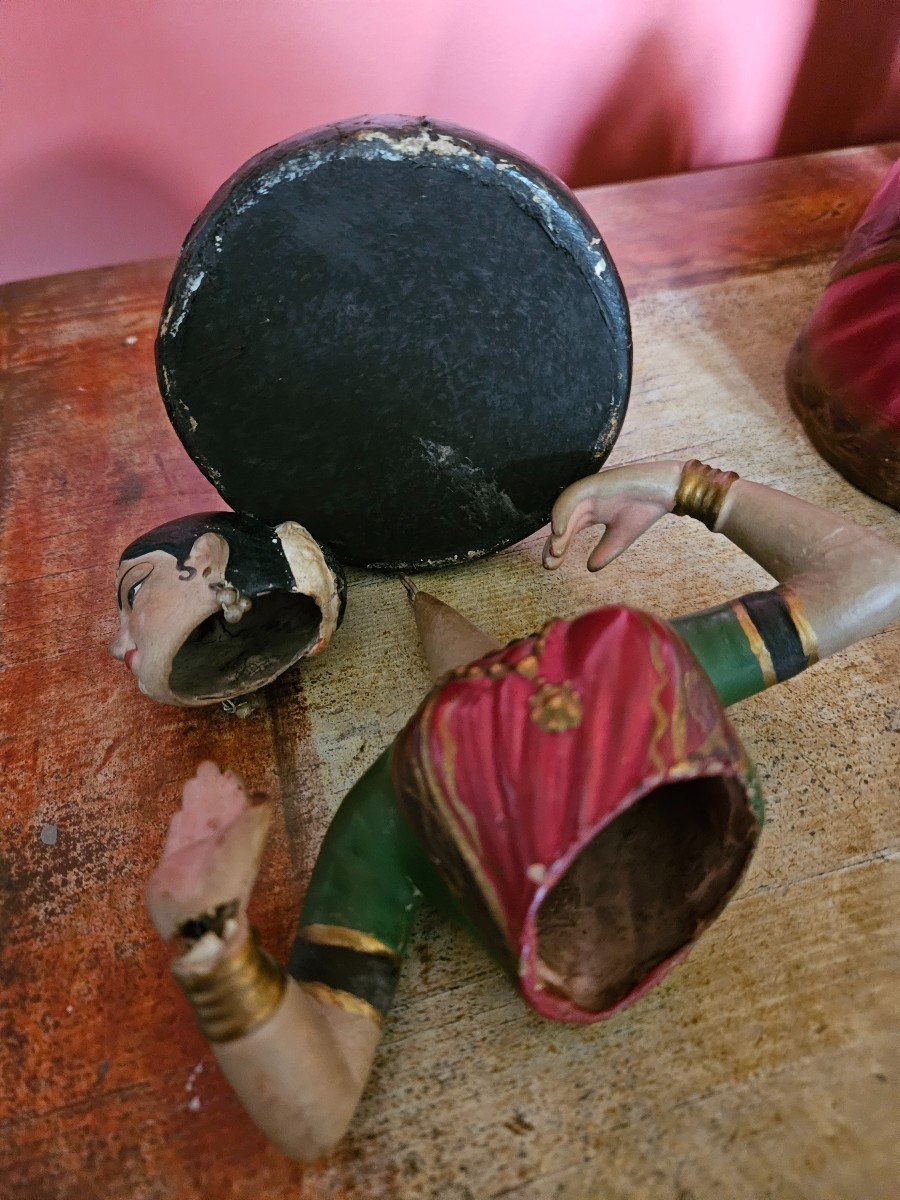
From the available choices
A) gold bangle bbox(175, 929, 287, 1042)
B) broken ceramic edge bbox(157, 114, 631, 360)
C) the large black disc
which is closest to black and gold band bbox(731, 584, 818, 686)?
the large black disc

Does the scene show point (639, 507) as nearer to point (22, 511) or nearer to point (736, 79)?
point (22, 511)

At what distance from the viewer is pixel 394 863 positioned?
1.05 m

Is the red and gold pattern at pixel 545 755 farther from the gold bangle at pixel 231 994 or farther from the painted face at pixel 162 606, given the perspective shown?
the painted face at pixel 162 606

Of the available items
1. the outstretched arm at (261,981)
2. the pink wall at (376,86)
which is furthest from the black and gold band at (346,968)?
the pink wall at (376,86)

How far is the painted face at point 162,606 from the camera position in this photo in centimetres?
122

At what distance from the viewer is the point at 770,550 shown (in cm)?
124

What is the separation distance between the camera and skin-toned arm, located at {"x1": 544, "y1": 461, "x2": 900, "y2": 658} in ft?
3.75

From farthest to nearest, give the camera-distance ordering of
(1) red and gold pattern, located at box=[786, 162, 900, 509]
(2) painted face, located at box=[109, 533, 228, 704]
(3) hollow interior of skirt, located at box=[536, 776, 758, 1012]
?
(1) red and gold pattern, located at box=[786, 162, 900, 509], (2) painted face, located at box=[109, 533, 228, 704], (3) hollow interior of skirt, located at box=[536, 776, 758, 1012]

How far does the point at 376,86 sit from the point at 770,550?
1430mm

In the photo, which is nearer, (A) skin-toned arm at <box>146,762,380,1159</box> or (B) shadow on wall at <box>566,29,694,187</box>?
(A) skin-toned arm at <box>146,762,380,1159</box>

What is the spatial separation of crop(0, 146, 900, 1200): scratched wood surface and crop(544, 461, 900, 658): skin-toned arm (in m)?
0.24

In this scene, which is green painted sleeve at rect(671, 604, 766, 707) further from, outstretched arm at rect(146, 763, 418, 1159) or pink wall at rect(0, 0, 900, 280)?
pink wall at rect(0, 0, 900, 280)

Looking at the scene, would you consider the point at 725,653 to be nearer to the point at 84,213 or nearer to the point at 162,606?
the point at 162,606

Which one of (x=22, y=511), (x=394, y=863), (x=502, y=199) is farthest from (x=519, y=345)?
(x=22, y=511)
